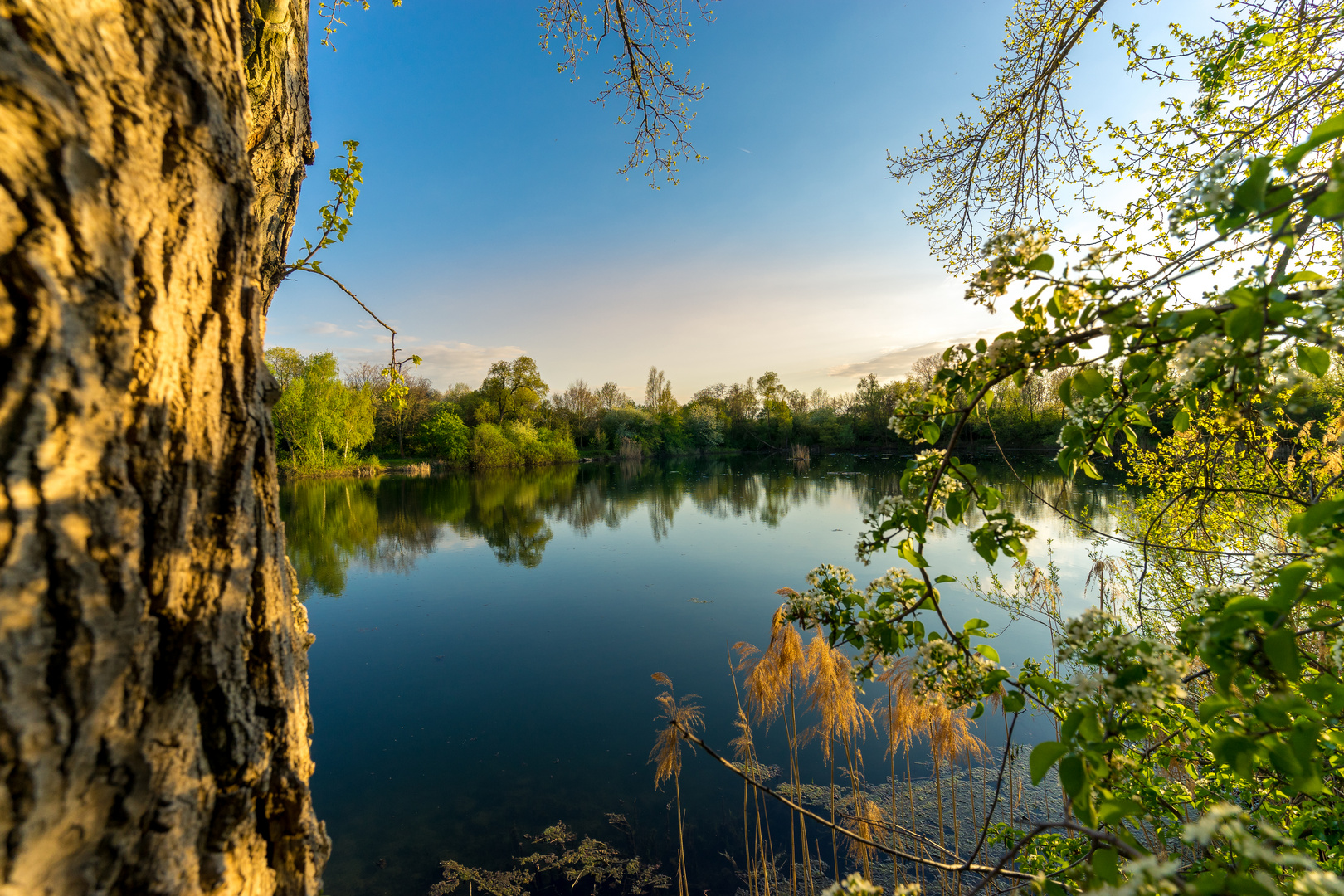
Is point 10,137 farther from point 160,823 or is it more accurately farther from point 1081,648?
point 1081,648

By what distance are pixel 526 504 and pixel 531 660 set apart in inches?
566

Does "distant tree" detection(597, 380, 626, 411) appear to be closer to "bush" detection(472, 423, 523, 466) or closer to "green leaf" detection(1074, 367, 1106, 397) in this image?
"bush" detection(472, 423, 523, 466)

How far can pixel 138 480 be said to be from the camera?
0.74m

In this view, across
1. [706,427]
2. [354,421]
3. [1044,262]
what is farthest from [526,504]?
[706,427]

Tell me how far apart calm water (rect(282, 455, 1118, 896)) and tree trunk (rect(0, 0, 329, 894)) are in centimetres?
373

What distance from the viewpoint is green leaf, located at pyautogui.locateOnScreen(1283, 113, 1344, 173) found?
62cm

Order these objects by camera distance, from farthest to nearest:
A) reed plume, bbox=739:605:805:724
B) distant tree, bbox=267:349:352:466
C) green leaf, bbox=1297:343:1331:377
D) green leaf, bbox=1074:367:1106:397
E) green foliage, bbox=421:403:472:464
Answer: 1. green foliage, bbox=421:403:472:464
2. distant tree, bbox=267:349:352:466
3. reed plume, bbox=739:605:805:724
4. green leaf, bbox=1074:367:1106:397
5. green leaf, bbox=1297:343:1331:377

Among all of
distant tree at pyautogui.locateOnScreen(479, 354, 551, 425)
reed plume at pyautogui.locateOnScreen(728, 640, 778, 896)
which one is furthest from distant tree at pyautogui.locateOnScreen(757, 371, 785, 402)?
reed plume at pyautogui.locateOnScreen(728, 640, 778, 896)

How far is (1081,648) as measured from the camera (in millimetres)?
997

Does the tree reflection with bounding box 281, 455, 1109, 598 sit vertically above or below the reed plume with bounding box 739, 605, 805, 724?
below

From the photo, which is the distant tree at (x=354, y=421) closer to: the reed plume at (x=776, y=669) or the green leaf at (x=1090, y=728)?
the reed plume at (x=776, y=669)

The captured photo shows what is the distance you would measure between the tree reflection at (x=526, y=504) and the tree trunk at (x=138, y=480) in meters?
7.76

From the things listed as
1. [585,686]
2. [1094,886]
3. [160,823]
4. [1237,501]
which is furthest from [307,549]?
[1237,501]

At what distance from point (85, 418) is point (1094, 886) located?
187 cm
